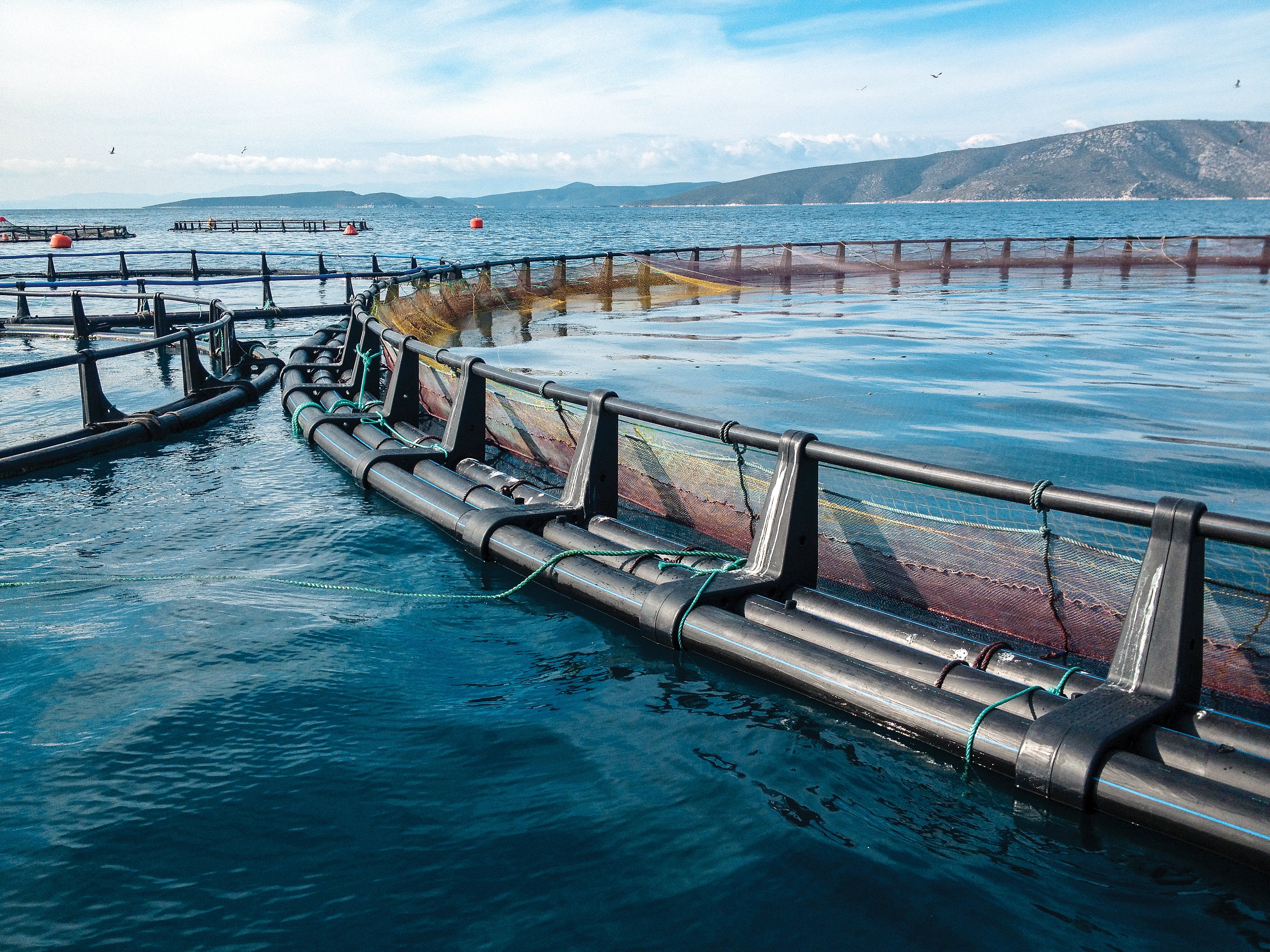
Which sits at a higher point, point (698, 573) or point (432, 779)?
point (698, 573)

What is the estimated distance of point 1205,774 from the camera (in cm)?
381

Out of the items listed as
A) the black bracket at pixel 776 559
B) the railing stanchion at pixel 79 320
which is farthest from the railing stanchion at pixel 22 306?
the black bracket at pixel 776 559

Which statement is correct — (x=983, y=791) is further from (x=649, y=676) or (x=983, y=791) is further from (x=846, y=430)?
(x=846, y=430)

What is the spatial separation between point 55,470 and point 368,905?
8253 mm

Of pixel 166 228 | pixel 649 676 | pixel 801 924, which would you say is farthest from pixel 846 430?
pixel 166 228

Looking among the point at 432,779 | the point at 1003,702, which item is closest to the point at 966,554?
the point at 1003,702

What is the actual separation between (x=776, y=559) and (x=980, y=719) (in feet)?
6.06

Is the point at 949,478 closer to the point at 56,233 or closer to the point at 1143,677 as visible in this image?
the point at 1143,677

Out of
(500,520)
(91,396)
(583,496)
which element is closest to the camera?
(500,520)

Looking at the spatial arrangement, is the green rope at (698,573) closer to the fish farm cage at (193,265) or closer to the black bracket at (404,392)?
the black bracket at (404,392)

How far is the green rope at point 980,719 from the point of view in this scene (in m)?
4.27

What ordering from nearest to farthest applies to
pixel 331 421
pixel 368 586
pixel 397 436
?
pixel 368 586
pixel 397 436
pixel 331 421

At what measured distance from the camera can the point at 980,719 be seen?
4.29m

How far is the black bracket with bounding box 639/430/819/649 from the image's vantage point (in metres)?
5.62
